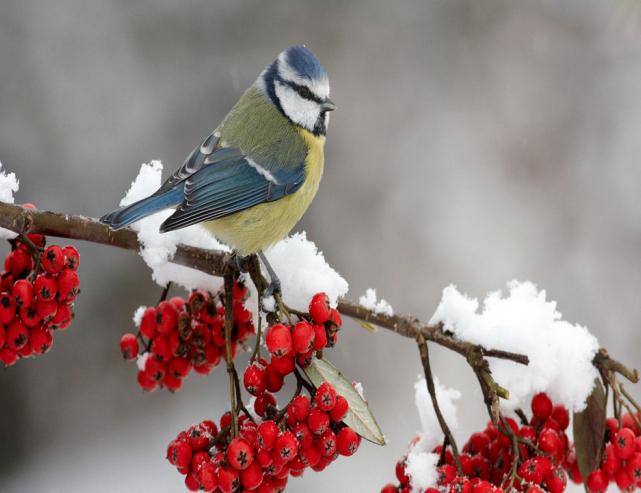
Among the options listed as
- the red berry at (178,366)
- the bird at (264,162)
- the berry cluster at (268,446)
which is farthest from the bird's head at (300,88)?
the berry cluster at (268,446)

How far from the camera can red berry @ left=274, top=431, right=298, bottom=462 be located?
1.31 metres

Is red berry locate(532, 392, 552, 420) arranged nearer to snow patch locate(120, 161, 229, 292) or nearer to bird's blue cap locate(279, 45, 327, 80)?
snow patch locate(120, 161, 229, 292)

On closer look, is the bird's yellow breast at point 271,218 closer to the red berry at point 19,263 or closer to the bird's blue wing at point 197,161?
the bird's blue wing at point 197,161

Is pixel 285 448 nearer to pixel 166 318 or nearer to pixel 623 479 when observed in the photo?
pixel 166 318

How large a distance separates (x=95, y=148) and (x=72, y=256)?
304 centimetres

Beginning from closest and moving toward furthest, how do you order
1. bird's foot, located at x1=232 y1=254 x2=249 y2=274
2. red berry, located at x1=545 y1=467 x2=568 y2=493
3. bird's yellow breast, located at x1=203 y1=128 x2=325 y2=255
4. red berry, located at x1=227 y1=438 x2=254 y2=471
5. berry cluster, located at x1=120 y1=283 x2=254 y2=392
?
red berry, located at x1=227 y1=438 x2=254 y2=471 < red berry, located at x1=545 y1=467 x2=568 y2=493 < bird's foot, located at x1=232 y1=254 x2=249 y2=274 < berry cluster, located at x1=120 y1=283 x2=254 y2=392 < bird's yellow breast, located at x1=203 y1=128 x2=325 y2=255

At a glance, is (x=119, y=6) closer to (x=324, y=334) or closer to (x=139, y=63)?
(x=139, y=63)

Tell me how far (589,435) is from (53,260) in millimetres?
1235

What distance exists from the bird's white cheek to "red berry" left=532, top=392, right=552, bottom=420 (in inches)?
43.5

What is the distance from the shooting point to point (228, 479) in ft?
4.25

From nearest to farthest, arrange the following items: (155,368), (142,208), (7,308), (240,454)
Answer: (240,454)
(7,308)
(142,208)
(155,368)

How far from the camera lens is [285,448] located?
1312 millimetres

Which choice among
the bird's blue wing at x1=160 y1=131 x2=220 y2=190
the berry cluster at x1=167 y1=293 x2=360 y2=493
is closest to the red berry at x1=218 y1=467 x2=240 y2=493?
the berry cluster at x1=167 y1=293 x2=360 y2=493

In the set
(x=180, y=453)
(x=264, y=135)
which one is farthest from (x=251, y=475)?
(x=264, y=135)
